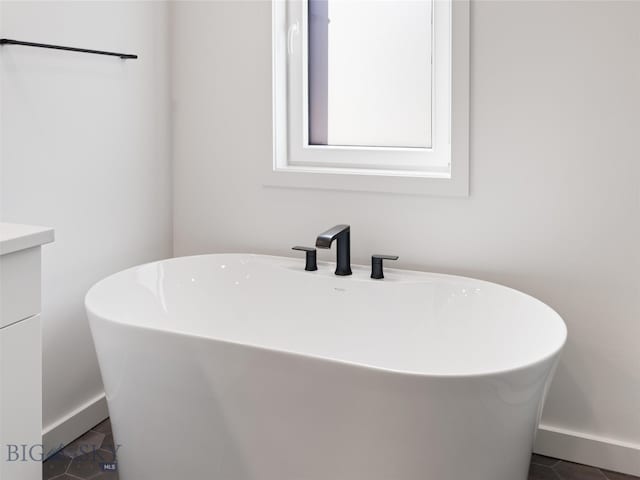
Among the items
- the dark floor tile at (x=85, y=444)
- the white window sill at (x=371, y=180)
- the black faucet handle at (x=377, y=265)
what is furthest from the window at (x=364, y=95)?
the dark floor tile at (x=85, y=444)

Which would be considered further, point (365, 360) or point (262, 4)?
point (262, 4)

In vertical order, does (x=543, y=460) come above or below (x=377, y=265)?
below

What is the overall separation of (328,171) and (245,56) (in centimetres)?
56

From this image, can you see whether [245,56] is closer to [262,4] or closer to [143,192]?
[262,4]

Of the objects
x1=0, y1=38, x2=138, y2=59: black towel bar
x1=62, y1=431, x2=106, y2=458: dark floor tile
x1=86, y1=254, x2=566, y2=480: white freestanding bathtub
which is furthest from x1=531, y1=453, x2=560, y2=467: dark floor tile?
x1=0, y1=38, x2=138, y2=59: black towel bar

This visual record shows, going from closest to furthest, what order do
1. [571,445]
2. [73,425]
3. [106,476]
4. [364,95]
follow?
[106,476] < [571,445] < [73,425] < [364,95]

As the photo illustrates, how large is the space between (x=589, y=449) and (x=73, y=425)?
1756mm

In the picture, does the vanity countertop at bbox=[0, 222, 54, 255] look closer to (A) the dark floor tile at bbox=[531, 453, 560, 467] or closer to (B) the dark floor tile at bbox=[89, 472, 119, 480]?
(B) the dark floor tile at bbox=[89, 472, 119, 480]

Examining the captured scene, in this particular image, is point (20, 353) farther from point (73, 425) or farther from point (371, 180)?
point (371, 180)

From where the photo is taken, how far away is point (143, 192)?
8.17 ft

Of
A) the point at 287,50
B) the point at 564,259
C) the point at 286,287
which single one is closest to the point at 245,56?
the point at 287,50

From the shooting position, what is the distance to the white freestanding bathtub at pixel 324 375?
1.38 m

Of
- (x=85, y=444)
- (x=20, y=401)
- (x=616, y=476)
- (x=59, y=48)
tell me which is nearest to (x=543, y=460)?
(x=616, y=476)

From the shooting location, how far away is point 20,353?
3.74 feet
